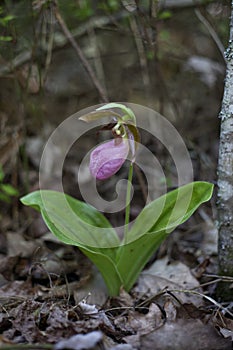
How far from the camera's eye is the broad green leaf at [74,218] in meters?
1.42

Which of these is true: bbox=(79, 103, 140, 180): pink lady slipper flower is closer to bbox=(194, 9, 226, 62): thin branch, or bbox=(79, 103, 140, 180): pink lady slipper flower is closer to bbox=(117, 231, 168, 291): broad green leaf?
bbox=(117, 231, 168, 291): broad green leaf

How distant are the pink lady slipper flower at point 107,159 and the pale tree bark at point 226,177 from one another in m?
0.31

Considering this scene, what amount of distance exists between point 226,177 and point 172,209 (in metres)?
0.21

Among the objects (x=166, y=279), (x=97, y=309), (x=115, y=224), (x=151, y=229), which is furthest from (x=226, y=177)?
(x=115, y=224)

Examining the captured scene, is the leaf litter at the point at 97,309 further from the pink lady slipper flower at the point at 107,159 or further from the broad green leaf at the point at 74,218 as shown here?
the pink lady slipper flower at the point at 107,159

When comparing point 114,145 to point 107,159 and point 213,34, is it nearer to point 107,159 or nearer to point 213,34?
point 107,159

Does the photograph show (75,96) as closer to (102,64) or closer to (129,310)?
(102,64)

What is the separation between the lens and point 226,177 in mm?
1330

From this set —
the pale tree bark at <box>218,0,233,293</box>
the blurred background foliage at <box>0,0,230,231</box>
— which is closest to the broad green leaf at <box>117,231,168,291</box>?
the pale tree bark at <box>218,0,233,293</box>

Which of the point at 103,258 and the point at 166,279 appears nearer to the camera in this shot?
the point at 103,258

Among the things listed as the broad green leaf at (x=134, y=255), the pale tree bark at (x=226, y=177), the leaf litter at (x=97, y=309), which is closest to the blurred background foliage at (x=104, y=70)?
the leaf litter at (x=97, y=309)

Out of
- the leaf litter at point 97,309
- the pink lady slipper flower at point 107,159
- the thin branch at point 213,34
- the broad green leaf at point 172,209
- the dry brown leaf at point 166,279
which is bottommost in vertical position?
the dry brown leaf at point 166,279

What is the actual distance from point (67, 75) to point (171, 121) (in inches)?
38.5

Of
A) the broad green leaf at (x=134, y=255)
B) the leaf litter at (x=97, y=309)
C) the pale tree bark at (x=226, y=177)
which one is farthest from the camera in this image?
the broad green leaf at (x=134, y=255)
